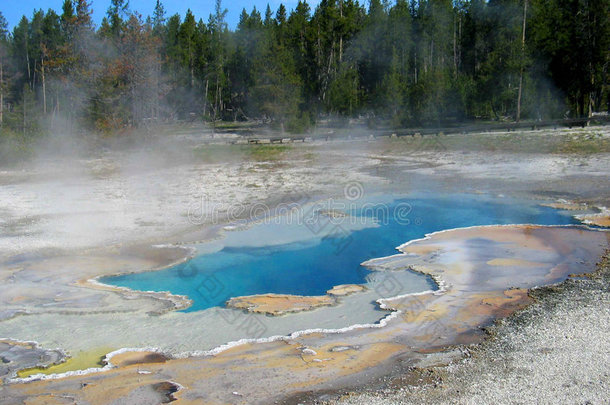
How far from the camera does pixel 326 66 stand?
33.6 meters

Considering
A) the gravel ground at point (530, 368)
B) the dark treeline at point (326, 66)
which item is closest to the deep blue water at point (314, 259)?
the gravel ground at point (530, 368)

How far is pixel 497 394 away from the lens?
14.1 ft

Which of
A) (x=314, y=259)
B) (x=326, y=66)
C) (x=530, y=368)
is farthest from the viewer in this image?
(x=326, y=66)

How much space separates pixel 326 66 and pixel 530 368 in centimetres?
3022

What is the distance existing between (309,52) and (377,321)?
29.5 meters

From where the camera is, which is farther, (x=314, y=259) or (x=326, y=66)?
(x=326, y=66)

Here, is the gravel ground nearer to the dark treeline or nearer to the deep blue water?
the deep blue water

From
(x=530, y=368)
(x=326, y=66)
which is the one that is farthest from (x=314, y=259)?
(x=326, y=66)

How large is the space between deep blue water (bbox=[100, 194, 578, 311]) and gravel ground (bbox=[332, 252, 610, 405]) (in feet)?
7.80

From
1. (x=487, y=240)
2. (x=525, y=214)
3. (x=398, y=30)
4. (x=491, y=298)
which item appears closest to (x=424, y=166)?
(x=525, y=214)

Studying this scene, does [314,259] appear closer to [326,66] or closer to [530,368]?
[530,368]

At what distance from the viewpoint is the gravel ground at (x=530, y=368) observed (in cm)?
428

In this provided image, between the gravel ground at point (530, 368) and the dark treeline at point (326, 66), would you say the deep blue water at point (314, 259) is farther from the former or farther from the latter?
the dark treeline at point (326, 66)

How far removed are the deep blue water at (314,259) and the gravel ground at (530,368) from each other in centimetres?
238
